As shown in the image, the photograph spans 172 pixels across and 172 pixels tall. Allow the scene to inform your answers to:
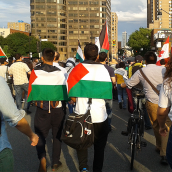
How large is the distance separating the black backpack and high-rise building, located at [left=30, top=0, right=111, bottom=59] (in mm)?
125940

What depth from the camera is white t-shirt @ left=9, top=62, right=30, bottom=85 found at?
8766 mm

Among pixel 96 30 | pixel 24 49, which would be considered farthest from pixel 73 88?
pixel 96 30

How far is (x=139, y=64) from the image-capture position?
7.48 metres

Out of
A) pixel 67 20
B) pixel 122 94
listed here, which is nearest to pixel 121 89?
pixel 122 94

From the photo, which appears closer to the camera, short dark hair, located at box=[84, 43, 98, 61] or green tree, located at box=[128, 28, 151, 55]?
short dark hair, located at box=[84, 43, 98, 61]

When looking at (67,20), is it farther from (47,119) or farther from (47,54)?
(47,119)

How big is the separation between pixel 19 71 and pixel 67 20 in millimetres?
126322

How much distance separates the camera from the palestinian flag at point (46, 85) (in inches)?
166

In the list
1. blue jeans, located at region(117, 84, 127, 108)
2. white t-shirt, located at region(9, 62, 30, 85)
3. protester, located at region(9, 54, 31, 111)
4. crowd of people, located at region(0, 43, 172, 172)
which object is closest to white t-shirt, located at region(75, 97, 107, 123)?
crowd of people, located at region(0, 43, 172, 172)

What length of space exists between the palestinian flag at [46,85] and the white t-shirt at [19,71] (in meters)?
4.69

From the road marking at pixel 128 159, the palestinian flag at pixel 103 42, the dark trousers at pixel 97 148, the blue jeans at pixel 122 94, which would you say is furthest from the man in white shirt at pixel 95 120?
the blue jeans at pixel 122 94

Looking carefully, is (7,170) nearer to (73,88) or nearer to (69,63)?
(73,88)

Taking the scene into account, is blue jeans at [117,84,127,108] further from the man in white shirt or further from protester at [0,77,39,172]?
protester at [0,77,39,172]

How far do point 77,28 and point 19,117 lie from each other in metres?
131
